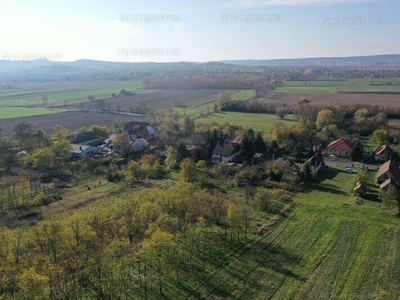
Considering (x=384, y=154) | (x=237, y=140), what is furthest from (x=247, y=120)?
(x=384, y=154)

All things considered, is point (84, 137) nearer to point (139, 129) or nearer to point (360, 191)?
point (139, 129)

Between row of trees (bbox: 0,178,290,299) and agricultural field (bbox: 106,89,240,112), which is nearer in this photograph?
row of trees (bbox: 0,178,290,299)

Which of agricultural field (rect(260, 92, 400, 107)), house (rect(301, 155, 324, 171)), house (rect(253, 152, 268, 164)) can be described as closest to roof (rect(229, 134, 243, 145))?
house (rect(253, 152, 268, 164))

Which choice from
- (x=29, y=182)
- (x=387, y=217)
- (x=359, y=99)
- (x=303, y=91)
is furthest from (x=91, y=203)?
(x=303, y=91)

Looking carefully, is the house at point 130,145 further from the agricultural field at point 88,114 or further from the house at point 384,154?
the house at point 384,154

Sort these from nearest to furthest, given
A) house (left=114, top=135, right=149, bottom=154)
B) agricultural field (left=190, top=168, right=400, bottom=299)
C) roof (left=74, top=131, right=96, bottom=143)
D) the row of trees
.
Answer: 1. the row of trees
2. agricultural field (left=190, top=168, right=400, bottom=299)
3. house (left=114, top=135, right=149, bottom=154)
4. roof (left=74, top=131, right=96, bottom=143)

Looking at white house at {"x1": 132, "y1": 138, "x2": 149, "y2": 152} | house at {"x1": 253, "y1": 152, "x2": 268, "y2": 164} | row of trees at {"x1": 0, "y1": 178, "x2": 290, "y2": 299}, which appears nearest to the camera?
row of trees at {"x1": 0, "y1": 178, "x2": 290, "y2": 299}

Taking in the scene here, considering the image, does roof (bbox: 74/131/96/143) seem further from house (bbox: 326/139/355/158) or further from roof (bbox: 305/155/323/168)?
house (bbox: 326/139/355/158)

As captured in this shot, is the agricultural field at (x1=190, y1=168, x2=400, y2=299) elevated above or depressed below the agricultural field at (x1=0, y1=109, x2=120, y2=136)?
below
